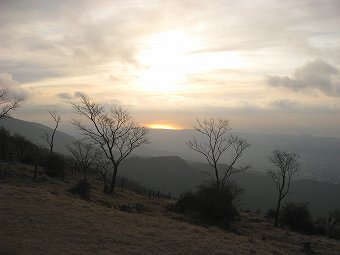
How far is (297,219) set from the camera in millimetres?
42594

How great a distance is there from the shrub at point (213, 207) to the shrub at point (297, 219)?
7756 mm

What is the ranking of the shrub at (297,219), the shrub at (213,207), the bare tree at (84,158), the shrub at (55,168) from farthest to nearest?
the bare tree at (84,158) < the shrub at (55,168) < the shrub at (297,219) < the shrub at (213,207)

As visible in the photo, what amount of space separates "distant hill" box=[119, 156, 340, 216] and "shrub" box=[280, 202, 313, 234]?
92088mm

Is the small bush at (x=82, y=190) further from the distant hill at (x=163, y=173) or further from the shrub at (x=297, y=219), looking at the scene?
the distant hill at (x=163, y=173)

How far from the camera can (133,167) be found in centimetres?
16862

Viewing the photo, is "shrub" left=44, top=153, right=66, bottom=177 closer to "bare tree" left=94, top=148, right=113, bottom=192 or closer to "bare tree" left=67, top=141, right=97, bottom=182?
"bare tree" left=67, top=141, right=97, bottom=182

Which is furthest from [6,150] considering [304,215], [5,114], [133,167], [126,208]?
[133,167]

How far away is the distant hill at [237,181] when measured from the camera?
475 ft

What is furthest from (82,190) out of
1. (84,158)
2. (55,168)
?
(84,158)

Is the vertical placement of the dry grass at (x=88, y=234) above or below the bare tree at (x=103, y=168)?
below

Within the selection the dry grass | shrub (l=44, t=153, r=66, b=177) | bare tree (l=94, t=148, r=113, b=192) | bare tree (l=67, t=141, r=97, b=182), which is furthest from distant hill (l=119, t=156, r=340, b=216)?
the dry grass

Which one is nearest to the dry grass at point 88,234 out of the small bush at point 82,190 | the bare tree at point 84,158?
the small bush at point 82,190

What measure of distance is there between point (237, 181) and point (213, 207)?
126 m

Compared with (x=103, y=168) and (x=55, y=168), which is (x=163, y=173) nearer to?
(x=103, y=168)
